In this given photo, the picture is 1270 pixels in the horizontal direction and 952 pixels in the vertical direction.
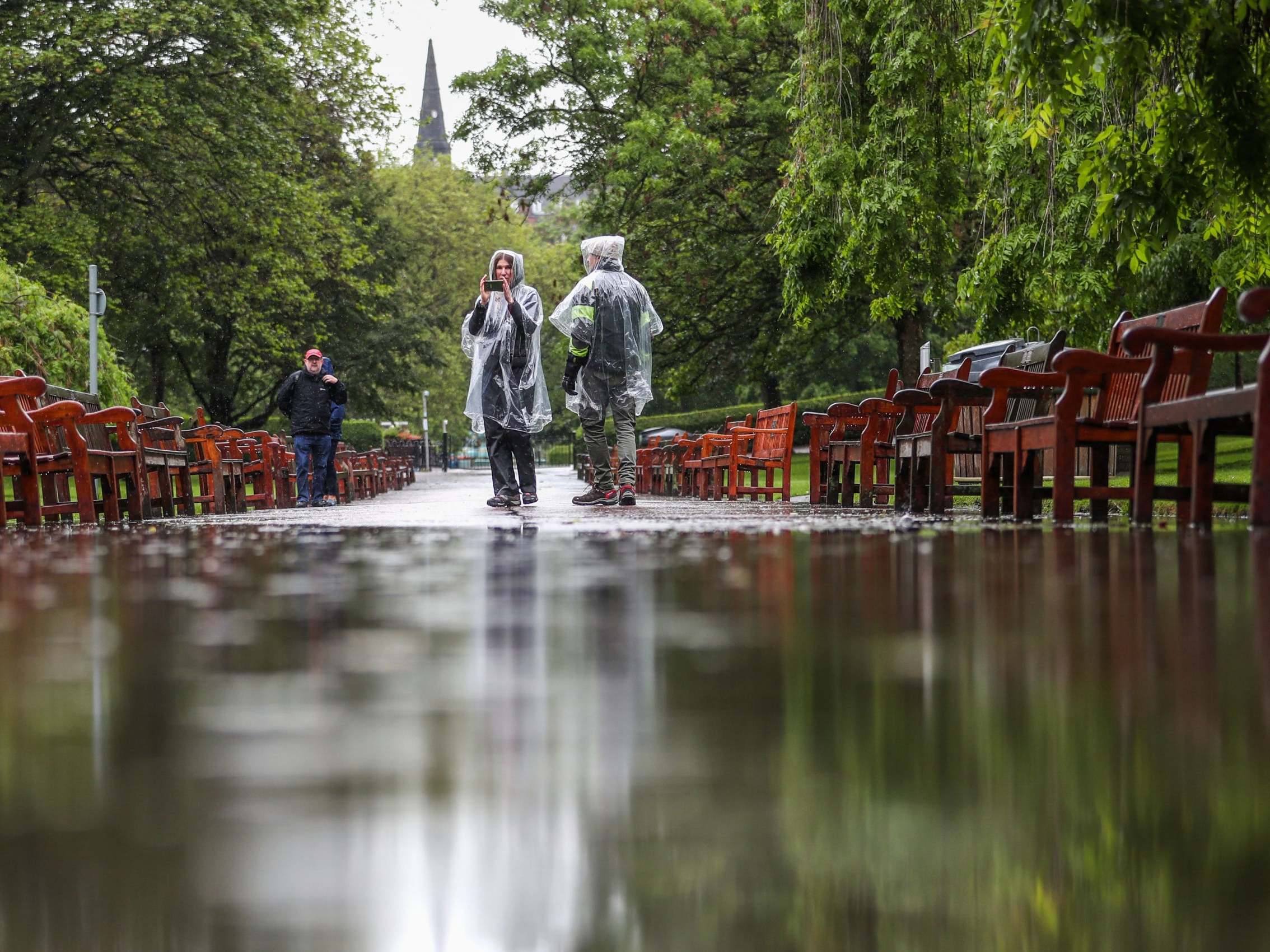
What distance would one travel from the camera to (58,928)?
3.29 feet

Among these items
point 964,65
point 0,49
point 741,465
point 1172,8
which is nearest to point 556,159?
point 0,49

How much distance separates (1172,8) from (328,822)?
24.6ft

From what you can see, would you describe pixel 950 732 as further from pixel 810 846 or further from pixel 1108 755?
pixel 810 846

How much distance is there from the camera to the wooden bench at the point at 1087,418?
6.84 m

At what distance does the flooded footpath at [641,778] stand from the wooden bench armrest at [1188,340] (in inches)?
116

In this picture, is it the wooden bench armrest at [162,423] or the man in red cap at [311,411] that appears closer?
the wooden bench armrest at [162,423]

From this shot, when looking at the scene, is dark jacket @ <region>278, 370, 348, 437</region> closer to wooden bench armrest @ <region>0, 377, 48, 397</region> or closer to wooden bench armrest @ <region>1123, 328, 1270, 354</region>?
wooden bench armrest @ <region>0, 377, 48, 397</region>

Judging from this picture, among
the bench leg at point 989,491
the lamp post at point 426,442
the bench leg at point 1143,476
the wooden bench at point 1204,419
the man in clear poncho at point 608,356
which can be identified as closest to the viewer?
the wooden bench at point 1204,419

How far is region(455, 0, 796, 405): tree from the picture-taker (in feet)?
87.1

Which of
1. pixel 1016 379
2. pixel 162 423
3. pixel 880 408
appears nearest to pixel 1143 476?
pixel 1016 379

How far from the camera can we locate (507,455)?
12.2m

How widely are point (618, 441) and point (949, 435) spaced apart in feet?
13.1

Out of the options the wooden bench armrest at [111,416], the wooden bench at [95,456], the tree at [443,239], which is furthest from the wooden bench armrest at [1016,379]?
the tree at [443,239]

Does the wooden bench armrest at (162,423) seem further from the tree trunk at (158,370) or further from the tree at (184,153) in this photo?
the tree trunk at (158,370)
